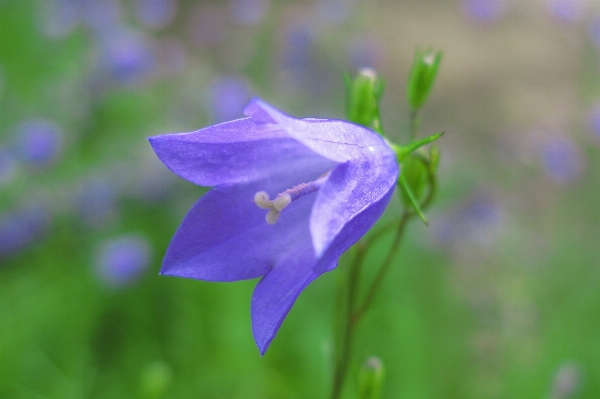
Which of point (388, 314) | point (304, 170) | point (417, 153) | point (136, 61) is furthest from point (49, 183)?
point (417, 153)

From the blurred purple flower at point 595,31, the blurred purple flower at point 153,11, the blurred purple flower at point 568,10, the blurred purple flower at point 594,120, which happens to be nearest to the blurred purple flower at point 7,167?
the blurred purple flower at point 153,11

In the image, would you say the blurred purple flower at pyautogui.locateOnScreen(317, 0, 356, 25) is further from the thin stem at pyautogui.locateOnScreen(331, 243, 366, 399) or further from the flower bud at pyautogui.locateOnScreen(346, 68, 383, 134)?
the thin stem at pyautogui.locateOnScreen(331, 243, 366, 399)

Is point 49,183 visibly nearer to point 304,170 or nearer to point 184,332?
point 184,332

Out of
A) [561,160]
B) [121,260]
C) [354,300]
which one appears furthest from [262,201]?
[561,160]

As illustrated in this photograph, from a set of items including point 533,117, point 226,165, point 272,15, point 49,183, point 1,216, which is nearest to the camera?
point 226,165

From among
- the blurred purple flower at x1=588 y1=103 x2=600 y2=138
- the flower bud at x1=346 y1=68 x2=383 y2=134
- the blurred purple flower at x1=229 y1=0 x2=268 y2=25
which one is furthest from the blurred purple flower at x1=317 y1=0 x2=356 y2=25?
the flower bud at x1=346 y1=68 x2=383 y2=134

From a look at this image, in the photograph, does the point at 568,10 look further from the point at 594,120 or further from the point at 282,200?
the point at 282,200
